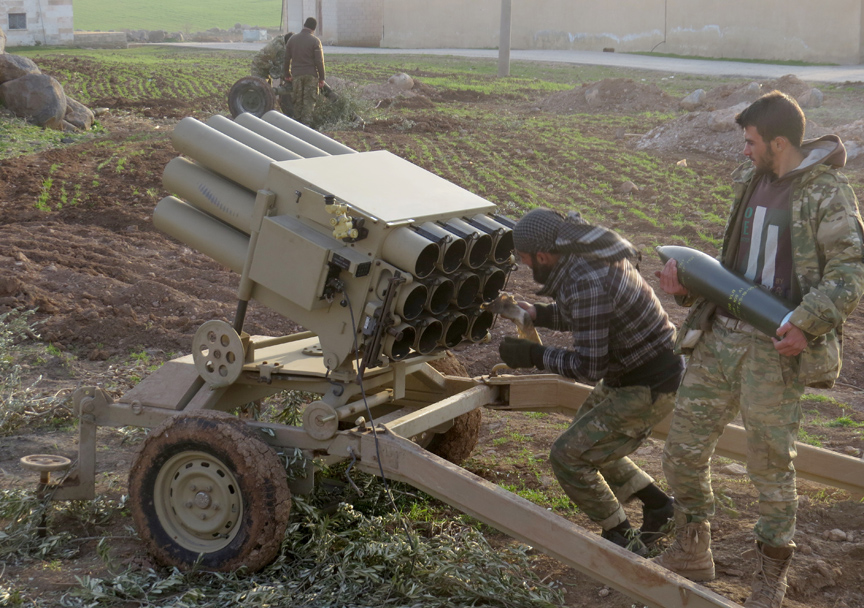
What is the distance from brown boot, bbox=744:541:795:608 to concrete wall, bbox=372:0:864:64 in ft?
89.8

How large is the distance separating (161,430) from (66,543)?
92cm

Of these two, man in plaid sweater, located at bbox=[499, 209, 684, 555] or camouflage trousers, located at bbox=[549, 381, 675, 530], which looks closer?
man in plaid sweater, located at bbox=[499, 209, 684, 555]

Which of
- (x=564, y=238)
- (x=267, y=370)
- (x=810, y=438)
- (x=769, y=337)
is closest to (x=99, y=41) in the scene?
(x=267, y=370)

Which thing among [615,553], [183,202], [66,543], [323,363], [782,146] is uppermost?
[782,146]

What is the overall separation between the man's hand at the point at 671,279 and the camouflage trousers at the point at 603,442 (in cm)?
51

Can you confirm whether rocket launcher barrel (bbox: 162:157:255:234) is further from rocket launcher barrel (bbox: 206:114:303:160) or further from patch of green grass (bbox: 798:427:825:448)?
patch of green grass (bbox: 798:427:825:448)

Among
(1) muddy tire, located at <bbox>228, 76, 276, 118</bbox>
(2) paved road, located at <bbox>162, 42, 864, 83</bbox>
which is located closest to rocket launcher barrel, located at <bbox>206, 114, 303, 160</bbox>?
(1) muddy tire, located at <bbox>228, 76, 276, 118</bbox>

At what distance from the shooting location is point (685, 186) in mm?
13422

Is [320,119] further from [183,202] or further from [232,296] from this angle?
[183,202]

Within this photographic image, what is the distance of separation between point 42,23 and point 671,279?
3639 cm

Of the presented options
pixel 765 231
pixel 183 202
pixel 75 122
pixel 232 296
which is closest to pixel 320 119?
pixel 75 122

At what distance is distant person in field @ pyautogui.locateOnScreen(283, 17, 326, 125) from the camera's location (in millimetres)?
16422

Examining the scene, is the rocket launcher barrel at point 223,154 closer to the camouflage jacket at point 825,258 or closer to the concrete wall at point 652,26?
the camouflage jacket at point 825,258

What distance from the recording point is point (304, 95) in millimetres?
17125
